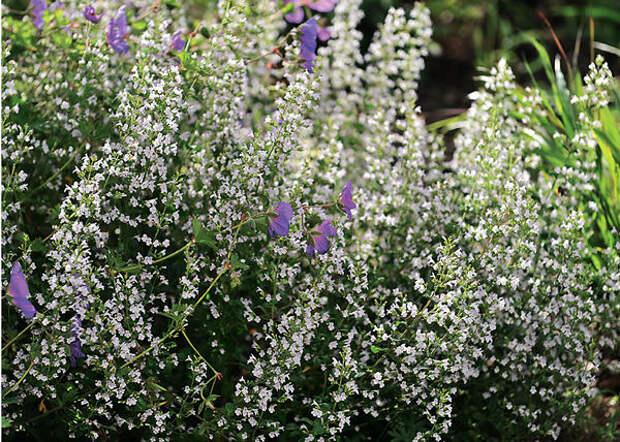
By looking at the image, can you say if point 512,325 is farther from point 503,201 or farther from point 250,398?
point 250,398

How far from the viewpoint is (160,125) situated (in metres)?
1.93

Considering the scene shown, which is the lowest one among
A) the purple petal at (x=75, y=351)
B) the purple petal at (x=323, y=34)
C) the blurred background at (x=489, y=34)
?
the purple petal at (x=75, y=351)

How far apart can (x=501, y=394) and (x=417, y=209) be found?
2.18 feet

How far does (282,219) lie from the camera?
1.99 meters

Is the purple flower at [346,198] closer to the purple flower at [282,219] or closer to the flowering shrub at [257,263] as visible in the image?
the flowering shrub at [257,263]

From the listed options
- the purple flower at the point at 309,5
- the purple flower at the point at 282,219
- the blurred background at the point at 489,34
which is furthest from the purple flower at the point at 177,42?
the blurred background at the point at 489,34

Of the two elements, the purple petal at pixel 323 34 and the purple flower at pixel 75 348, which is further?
the purple petal at pixel 323 34

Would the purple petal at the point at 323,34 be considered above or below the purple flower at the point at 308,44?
above

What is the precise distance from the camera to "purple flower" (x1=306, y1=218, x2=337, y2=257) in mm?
2043

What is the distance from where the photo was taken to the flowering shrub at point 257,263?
78.1 inches

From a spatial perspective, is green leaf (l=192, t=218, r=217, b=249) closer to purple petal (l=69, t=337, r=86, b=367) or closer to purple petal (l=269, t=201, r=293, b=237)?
purple petal (l=269, t=201, r=293, b=237)

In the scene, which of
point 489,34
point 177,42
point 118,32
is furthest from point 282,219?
point 489,34

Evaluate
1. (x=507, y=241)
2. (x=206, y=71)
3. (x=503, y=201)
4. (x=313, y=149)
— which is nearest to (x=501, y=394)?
(x=507, y=241)

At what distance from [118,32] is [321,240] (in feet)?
3.58
